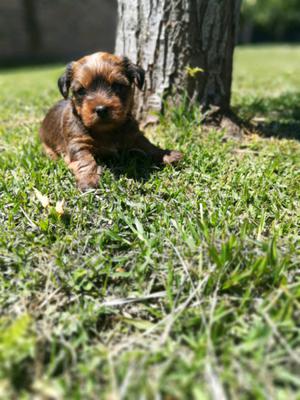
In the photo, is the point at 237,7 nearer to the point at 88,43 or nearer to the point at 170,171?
the point at 170,171

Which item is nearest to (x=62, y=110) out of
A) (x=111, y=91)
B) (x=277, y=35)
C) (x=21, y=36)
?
(x=111, y=91)

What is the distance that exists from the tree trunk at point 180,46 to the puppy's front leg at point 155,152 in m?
0.85

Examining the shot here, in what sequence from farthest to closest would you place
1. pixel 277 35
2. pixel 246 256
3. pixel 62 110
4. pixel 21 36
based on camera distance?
pixel 277 35, pixel 21 36, pixel 62 110, pixel 246 256

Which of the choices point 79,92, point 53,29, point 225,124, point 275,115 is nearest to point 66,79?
point 79,92

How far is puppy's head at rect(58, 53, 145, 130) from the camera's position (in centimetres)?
330

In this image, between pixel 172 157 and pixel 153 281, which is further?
pixel 172 157

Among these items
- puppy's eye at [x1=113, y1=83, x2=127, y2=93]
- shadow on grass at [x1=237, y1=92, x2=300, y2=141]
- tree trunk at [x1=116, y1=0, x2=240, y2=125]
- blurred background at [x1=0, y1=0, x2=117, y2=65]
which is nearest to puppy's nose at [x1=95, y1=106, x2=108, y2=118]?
puppy's eye at [x1=113, y1=83, x2=127, y2=93]

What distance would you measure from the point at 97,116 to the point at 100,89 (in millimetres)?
284

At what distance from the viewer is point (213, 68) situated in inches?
170

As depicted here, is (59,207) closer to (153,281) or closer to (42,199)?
(42,199)

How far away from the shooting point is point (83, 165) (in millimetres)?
3426

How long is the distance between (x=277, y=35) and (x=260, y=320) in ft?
142

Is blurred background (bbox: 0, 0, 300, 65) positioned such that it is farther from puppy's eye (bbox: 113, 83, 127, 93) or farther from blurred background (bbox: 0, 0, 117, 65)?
puppy's eye (bbox: 113, 83, 127, 93)

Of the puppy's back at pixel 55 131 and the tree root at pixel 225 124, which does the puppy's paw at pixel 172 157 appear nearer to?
the tree root at pixel 225 124
